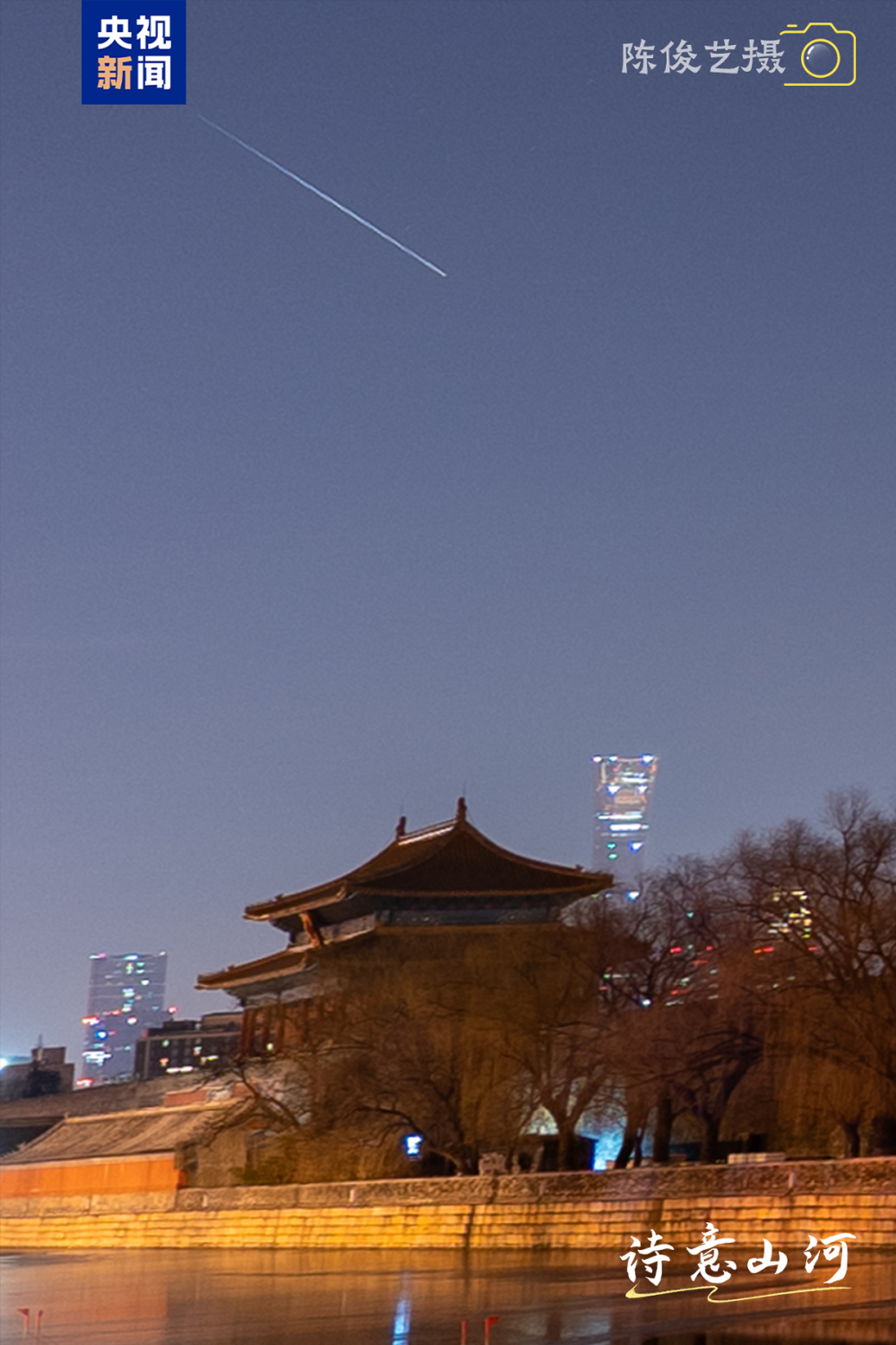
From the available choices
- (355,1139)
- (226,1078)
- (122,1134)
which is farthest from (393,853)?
(355,1139)

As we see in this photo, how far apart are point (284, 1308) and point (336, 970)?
29.6 metres

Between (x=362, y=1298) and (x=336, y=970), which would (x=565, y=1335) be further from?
(x=336, y=970)

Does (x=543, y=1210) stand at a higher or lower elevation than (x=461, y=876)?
lower

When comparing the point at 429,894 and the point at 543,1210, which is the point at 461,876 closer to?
the point at 429,894

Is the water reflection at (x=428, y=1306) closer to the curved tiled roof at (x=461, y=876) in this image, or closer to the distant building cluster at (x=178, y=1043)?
the curved tiled roof at (x=461, y=876)

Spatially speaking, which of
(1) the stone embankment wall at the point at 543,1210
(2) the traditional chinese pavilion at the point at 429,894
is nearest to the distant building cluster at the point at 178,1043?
(2) the traditional chinese pavilion at the point at 429,894

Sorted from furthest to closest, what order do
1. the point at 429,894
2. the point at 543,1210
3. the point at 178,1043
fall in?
the point at 178,1043 < the point at 429,894 < the point at 543,1210

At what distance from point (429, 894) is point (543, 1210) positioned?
19.5m

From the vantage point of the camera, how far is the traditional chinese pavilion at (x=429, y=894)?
48.7 meters

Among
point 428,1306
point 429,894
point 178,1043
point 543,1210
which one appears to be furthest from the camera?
point 178,1043

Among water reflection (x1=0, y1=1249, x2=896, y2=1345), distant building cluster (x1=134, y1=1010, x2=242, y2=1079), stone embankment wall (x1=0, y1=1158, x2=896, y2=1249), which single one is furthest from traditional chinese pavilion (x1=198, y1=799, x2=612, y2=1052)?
distant building cluster (x1=134, y1=1010, x2=242, y2=1079)

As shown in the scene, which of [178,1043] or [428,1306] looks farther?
[178,1043]

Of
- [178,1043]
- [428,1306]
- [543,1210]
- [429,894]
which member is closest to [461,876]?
[429,894]

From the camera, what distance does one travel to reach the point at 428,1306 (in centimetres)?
1898
